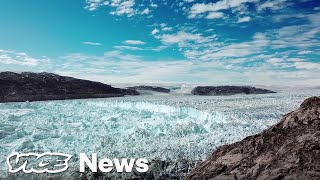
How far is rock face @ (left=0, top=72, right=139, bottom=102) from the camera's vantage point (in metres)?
39.5

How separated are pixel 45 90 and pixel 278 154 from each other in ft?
134

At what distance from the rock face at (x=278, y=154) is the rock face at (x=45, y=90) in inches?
1298

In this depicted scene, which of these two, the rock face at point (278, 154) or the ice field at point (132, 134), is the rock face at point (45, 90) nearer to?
the ice field at point (132, 134)

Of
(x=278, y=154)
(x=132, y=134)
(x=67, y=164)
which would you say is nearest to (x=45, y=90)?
(x=132, y=134)

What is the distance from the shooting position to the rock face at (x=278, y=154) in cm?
554

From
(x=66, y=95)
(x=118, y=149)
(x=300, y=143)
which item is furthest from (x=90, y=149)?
(x=66, y=95)

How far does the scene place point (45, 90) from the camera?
145 ft

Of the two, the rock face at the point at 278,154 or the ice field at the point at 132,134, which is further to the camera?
the ice field at the point at 132,134

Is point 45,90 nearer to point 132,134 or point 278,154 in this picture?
point 132,134

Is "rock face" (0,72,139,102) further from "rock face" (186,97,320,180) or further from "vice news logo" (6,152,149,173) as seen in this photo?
"rock face" (186,97,320,180)

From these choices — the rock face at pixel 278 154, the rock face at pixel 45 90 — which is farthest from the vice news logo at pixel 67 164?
the rock face at pixel 45 90

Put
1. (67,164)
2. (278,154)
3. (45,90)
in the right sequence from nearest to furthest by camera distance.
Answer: (278,154), (67,164), (45,90)

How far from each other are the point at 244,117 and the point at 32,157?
30.4 ft

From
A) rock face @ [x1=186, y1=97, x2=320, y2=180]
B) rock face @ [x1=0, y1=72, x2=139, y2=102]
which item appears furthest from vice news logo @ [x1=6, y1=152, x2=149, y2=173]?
rock face @ [x1=0, y1=72, x2=139, y2=102]
